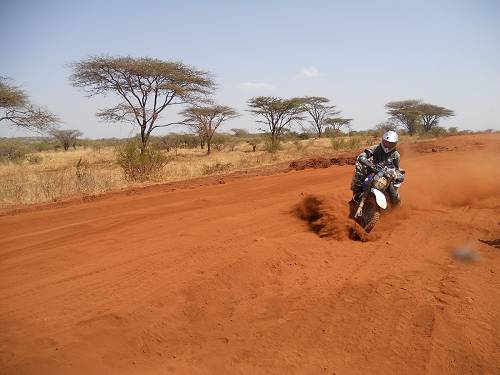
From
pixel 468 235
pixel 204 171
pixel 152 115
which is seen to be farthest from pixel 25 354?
pixel 152 115

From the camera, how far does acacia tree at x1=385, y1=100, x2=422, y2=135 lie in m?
45.2

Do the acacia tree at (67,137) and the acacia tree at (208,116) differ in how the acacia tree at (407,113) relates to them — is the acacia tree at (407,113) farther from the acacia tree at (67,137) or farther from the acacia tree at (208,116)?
the acacia tree at (67,137)

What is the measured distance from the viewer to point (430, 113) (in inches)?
1934

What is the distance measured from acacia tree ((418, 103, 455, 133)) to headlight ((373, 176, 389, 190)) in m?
44.9

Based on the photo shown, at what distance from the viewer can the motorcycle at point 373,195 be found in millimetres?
6645

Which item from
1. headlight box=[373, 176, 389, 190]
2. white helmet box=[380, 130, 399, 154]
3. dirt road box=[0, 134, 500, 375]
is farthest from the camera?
white helmet box=[380, 130, 399, 154]

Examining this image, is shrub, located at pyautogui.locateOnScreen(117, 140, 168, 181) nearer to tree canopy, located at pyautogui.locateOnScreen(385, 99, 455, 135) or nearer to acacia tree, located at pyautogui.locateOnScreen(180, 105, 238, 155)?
acacia tree, located at pyautogui.locateOnScreen(180, 105, 238, 155)

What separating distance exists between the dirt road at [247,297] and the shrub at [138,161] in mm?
7011

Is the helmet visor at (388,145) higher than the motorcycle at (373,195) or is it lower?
higher

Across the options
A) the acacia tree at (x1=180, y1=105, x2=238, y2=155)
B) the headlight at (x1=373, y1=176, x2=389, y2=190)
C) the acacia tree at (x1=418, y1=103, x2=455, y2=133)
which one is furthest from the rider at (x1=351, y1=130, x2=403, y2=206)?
the acacia tree at (x1=418, y1=103, x2=455, y2=133)

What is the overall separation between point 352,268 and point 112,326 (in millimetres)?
2903

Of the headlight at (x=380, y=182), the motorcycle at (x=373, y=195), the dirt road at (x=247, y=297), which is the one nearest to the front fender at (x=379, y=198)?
the motorcycle at (x=373, y=195)

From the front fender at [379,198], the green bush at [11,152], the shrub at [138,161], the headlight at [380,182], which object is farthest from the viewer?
the green bush at [11,152]

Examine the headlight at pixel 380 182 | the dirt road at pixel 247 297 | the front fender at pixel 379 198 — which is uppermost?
the headlight at pixel 380 182
